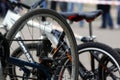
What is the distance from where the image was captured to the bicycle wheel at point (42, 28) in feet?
17.4

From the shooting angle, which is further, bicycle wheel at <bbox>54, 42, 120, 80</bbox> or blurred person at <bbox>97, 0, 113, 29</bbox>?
blurred person at <bbox>97, 0, 113, 29</bbox>

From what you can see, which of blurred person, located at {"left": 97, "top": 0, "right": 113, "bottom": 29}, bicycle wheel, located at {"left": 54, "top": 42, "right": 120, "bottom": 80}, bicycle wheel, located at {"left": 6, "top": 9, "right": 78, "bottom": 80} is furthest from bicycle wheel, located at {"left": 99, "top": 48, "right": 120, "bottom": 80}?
blurred person, located at {"left": 97, "top": 0, "right": 113, "bottom": 29}

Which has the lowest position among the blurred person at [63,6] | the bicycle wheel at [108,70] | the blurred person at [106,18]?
the bicycle wheel at [108,70]

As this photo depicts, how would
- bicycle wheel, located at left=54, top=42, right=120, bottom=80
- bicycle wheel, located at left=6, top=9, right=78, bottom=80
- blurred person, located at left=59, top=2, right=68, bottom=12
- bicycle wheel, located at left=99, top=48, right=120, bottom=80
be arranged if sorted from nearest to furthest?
1. bicycle wheel, located at left=6, top=9, right=78, bottom=80
2. bicycle wheel, located at left=54, top=42, right=120, bottom=80
3. bicycle wheel, located at left=99, top=48, right=120, bottom=80
4. blurred person, located at left=59, top=2, right=68, bottom=12

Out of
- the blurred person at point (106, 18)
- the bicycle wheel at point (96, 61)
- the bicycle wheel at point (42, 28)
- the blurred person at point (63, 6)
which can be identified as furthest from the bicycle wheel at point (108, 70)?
the blurred person at point (63, 6)

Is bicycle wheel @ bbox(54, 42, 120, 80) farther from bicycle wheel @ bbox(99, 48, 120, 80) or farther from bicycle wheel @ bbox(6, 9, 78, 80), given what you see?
bicycle wheel @ bbox(6, 9, 78, 80)

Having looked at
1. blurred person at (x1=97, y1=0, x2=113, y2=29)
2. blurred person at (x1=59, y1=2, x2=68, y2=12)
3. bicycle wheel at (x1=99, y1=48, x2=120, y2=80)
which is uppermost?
blurred person at (x1=59, y1=2, x2=68, y2=12)

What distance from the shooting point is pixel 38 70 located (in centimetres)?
562

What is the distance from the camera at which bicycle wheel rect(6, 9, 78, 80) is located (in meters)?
5.30

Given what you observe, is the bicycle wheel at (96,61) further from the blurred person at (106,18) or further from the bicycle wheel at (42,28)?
the blurred person at (106,18)

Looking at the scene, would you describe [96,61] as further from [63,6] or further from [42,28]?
[63,6]

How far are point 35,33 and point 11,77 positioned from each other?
749mm

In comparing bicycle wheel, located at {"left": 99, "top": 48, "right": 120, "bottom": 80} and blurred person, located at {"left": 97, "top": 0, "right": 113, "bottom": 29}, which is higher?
blurred person, located at {"left": 97, "top": 0, "right": 113, "bottom": 29}

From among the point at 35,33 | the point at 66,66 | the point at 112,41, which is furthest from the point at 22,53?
the point at 112,41
